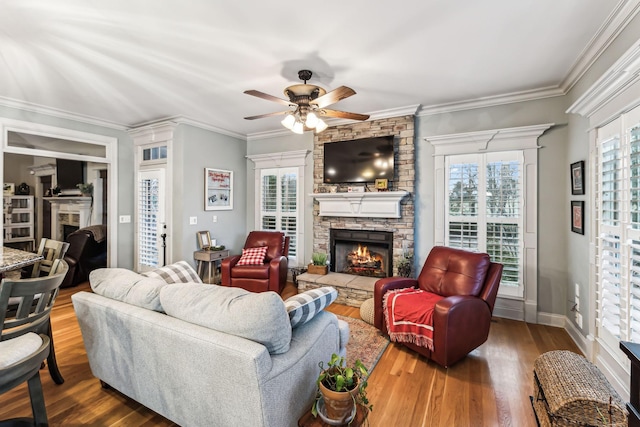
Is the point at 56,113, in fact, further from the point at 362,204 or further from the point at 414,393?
the point at 414,393

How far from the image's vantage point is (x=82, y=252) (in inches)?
193

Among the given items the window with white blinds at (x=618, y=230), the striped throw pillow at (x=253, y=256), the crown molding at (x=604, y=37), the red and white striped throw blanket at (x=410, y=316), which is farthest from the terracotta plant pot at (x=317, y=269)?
the crown molding at (x=604, y=37)

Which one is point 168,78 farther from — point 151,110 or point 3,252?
point 3,252

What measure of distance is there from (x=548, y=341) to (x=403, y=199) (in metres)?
2.23

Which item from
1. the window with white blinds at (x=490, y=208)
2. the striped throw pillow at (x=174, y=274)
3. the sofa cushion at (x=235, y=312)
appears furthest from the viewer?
the window with white blinds at (x=490, y=208)

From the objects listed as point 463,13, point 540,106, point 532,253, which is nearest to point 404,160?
point 540,106

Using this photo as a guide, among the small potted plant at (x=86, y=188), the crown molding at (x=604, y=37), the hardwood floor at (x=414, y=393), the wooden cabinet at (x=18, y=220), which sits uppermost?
the crown molding at (x=604, y=37)

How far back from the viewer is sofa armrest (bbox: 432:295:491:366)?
7.99 feet

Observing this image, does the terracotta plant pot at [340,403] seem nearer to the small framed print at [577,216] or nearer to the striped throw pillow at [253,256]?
the small framed print at [577,216]

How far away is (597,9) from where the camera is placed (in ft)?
6.72

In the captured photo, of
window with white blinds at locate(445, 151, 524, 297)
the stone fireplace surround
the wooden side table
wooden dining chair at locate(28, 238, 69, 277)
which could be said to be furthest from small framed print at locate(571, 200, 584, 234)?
wooden dining chair at locate(28, 238, 69, 277)

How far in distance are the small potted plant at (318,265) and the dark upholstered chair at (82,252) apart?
3.69 m

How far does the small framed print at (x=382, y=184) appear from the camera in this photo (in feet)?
13.9

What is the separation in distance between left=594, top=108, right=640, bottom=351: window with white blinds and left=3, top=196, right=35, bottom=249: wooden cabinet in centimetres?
884
